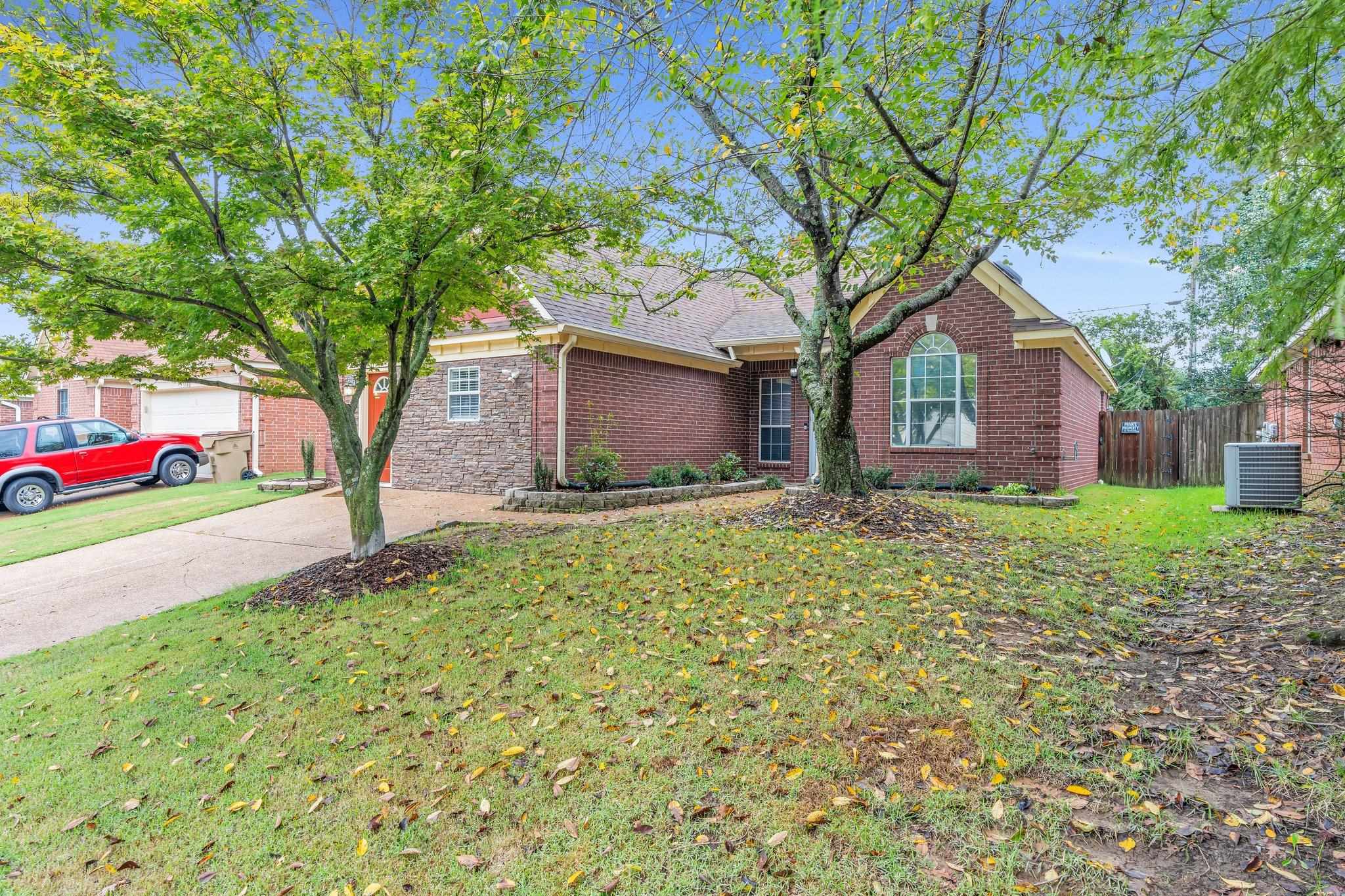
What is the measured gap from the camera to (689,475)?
1291 cm

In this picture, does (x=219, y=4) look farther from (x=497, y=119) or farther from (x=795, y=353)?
(x=795, y=353)

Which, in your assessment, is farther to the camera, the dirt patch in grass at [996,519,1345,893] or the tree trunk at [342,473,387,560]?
the tree trunk at [342,473,387,560]

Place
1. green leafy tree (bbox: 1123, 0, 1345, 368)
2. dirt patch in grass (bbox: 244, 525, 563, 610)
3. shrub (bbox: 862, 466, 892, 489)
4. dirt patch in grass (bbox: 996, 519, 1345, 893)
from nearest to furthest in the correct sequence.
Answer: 1. dirt patch in grass (bbox: 996, 519, 1345, 893)
2. green leafy tree (bbox: 1123, 0, 1345, 368)
3. dirt patch in grass (bbox: 244, 525, 563, 610)
4. shrub (bbox: 862, 466, 892, 489)

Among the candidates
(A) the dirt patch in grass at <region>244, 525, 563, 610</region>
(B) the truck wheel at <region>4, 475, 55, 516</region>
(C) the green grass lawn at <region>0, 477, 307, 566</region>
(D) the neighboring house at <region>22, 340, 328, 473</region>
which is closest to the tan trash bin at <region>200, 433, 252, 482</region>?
(D) the neighboring house at <region>22, 340, 328, 473</region>

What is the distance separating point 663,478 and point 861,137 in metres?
7.91

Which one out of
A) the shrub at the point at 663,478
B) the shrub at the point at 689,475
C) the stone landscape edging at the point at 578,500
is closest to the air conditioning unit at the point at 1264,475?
the shrub at the point at 689,475

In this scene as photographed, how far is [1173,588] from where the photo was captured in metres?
5.62

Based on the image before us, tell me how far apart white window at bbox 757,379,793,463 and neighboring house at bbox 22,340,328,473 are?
10.4 meters

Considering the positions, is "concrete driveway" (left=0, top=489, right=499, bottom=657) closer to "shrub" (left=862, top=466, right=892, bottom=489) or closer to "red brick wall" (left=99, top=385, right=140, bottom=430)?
"shrub" (left=862, top=466, right=892, bottom=489)

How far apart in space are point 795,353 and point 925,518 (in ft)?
23.3

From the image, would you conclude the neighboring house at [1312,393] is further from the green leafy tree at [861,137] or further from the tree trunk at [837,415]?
the tree trunk at [837,415]

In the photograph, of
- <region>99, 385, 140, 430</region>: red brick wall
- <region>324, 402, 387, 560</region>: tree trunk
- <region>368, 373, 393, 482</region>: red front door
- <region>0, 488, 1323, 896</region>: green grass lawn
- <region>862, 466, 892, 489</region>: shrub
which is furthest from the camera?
<region>99, 385, 140, 430</region>: red brick wall

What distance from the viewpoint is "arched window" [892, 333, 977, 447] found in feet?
40.2

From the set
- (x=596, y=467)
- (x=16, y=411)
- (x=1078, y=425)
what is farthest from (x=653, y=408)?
(x=16, y=411)
